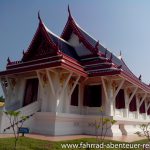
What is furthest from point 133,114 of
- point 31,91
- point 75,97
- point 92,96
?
point 31,91

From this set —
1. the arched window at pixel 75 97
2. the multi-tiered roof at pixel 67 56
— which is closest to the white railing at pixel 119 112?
the multi-tiered roof at pixel 67 56

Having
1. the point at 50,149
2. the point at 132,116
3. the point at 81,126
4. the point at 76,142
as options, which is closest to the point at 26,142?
the point at 50,149

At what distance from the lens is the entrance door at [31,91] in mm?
11250

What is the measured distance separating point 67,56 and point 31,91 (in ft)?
9.35

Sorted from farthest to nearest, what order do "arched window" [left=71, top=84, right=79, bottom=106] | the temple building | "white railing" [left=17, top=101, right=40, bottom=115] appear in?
1. "arched window" [left=71, top=84, right=79, bottom=106]
2. "white railing" [left=17, top=101, right=40, bottom=115]
3. the temple building

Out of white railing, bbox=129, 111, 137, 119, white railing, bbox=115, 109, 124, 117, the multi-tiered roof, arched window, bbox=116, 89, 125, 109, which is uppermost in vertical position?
the multi-tiered roof

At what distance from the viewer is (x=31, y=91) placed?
11.4m

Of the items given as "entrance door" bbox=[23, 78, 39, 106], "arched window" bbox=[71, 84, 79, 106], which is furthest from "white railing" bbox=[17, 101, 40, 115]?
"arched window" bbox=[71, 84, 79, 106]

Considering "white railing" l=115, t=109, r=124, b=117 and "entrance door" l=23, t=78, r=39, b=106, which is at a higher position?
"entrance door" l=23, t=78, r=39, b=106

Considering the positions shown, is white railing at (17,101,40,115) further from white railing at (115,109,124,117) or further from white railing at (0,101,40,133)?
white railing at (115,109,124,117)

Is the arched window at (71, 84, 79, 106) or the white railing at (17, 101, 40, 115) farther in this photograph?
the arched window at (71, 84, 79, 106)

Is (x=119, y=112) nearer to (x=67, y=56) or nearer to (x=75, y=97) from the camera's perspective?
(x=75, y=97)

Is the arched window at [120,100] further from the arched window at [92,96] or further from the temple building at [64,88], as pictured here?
the arched window at [92,96]

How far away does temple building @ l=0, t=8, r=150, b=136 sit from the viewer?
9.61m
